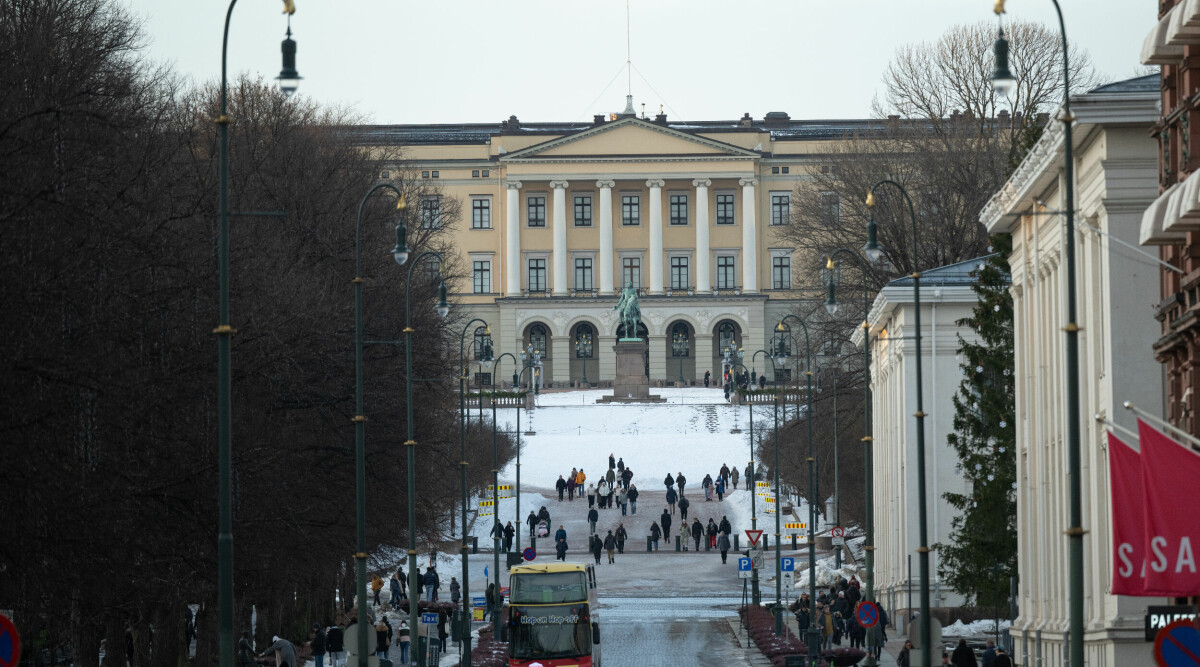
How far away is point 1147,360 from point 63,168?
50.1 feet

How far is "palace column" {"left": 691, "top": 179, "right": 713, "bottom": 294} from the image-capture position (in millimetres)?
144625

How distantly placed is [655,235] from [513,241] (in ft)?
34.3

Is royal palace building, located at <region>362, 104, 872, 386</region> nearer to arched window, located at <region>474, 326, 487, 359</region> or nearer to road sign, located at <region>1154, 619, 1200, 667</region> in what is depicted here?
arched window, located at <region>474, 326, 487, 359</region>

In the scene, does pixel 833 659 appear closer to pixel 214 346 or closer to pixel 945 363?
pixel 945 363

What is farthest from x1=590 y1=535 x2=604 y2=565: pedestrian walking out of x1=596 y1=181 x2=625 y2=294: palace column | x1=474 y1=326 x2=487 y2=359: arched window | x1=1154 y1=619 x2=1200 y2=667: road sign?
x1=596 y1=181 x2=625 y2=294: palace column

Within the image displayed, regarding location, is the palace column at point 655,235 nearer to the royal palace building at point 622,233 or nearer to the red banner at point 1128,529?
the royal palace building at point 622,233

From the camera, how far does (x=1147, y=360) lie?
2748 cm

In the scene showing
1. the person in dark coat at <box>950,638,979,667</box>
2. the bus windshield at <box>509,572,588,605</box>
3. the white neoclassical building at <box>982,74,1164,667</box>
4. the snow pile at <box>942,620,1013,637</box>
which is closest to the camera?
the white neoclassical building at <box>982,74,1164,667</box>

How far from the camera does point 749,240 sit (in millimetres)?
144750

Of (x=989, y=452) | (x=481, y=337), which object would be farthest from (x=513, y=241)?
(x=989, y=452)

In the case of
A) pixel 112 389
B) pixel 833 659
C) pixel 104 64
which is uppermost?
pixel 104 64

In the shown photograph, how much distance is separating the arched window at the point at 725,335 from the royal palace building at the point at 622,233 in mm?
103

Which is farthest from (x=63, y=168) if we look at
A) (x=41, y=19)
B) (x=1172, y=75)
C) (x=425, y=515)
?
(x=425, y=515)

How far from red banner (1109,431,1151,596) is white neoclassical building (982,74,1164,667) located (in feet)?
16.9
